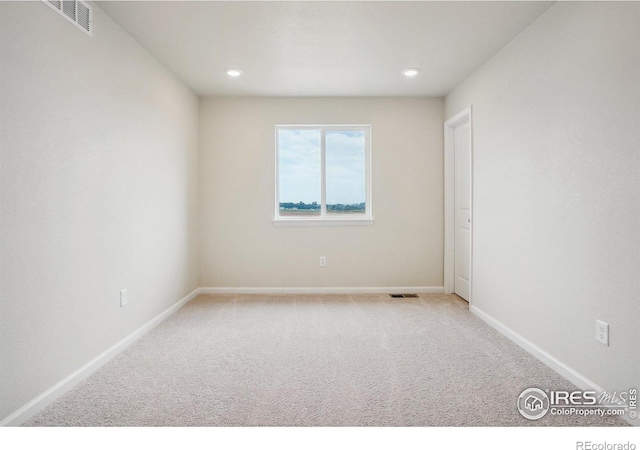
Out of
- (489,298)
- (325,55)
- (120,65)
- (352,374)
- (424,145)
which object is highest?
(325,55)

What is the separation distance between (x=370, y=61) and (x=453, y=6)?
3.24ft

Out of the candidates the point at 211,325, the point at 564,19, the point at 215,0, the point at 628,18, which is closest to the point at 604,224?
the point at 628,18

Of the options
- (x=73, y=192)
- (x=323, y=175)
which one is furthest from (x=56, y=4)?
(x=323, y=175)

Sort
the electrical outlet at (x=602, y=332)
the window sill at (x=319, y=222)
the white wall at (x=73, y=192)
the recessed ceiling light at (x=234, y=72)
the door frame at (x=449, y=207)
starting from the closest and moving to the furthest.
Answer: the white wall at (x=73, y=192), the electrical outlet at (x=602, y=332), the recessed ceiling light at (x=234, y=72), the door frame at (x=449, y=207), the window sill at (x=319, y=222)

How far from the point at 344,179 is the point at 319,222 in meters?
0.63

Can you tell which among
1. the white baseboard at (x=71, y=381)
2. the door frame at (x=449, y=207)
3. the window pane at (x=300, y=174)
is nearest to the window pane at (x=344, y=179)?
the window pane at (x=300, y=174)

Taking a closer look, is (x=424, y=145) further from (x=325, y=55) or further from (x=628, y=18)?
(x=628, y=18)

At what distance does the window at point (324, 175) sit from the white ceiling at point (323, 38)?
2.52 ft

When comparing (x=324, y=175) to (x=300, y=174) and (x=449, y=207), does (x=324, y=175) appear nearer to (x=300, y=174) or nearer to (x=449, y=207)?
(x=300, y=174)

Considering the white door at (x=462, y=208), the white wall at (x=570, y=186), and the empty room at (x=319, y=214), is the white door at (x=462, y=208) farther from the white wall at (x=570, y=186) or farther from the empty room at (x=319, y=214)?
the white wall at (x=570, y=186)

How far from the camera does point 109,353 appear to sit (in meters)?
2.59

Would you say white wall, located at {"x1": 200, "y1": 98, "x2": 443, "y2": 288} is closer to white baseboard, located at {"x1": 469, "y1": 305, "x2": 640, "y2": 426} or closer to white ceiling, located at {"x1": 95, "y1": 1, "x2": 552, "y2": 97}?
white ceiling, located at {"x1": 95, "y1": 1, "x2": 552, "y2": 97}

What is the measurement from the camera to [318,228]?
458 centimetres

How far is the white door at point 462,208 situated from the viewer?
4027 mm
